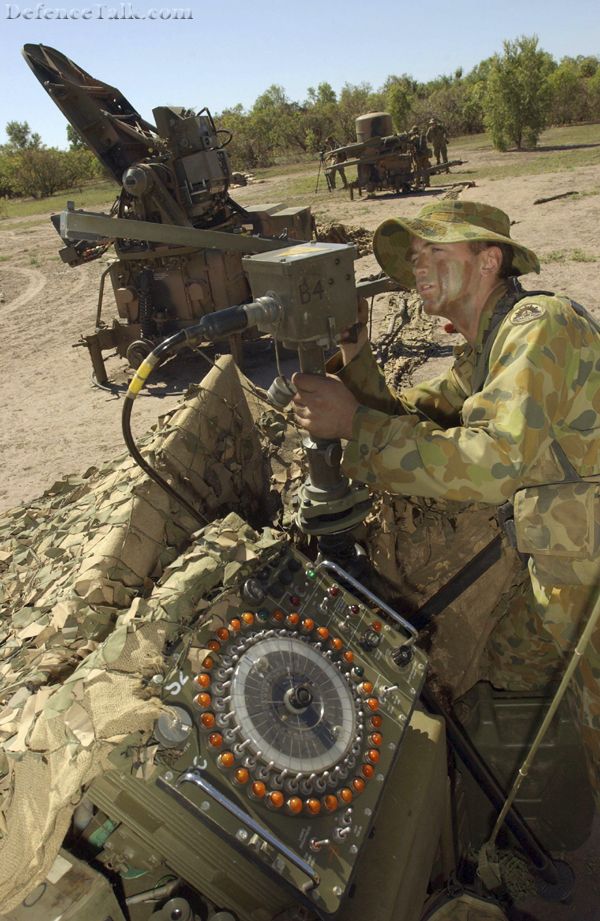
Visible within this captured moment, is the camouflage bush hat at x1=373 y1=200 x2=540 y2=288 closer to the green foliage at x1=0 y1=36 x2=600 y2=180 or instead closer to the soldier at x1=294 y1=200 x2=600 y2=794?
the soldier at x1=294 y1=200 x2=600 y2=794

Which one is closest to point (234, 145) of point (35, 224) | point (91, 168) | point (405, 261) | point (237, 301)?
point (91, 168)

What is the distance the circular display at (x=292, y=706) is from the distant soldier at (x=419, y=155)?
2428cm

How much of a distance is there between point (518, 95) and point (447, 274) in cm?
3470

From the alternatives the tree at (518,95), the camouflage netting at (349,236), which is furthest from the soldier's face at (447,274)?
the tree at (518,95)

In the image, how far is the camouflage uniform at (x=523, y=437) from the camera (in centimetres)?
217

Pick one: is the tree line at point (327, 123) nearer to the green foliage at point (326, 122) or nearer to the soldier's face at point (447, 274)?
the green foliage at point (326, 122)

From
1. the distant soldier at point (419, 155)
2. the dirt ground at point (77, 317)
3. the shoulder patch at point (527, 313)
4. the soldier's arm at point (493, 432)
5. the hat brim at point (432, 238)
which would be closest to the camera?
the soldier's arm at point (493, 432)

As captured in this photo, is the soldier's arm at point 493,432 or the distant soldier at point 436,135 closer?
the soldier's arm at point 493,432

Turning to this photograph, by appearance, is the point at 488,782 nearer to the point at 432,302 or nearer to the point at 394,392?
the point at 394,392

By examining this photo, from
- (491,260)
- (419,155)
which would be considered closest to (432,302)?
(491,260)

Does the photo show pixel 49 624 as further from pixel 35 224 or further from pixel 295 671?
pixel 35 224

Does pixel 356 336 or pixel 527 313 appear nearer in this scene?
pixel 527 313

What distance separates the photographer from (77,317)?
1419cm

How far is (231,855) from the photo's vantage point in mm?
1672
